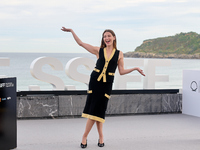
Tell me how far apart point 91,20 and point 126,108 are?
4182 cm

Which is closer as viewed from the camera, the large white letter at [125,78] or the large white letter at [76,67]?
the large white letter at [76,67]

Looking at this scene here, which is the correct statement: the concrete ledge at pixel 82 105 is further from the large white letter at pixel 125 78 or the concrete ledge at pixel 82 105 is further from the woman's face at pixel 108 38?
the woman's face at pixel 108 38

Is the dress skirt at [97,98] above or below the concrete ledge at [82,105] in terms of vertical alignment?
above

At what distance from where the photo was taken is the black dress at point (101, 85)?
5.25 m

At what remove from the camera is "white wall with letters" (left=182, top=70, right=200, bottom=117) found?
27.8ft

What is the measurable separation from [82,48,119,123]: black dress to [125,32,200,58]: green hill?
3632 centimetres

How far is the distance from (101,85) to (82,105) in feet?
9.50

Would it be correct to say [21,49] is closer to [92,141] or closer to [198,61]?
[198,61]

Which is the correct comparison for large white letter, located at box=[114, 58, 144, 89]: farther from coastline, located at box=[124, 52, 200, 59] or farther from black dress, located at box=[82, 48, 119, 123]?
coastline, located at box=[124, 52, 200, 59]

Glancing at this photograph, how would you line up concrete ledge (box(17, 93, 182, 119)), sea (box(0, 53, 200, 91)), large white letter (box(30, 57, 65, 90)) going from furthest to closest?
sea (box(0, 53, 200, 91)), large white letter (box(30, 57, 65, 90)), concrete ledge (box(17, 93, 182, 119))

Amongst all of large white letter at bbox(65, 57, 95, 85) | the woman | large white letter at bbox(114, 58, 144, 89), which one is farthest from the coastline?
the woman

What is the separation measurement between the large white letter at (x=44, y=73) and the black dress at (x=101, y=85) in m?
3.22

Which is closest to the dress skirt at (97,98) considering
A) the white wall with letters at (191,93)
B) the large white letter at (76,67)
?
the large white letter at (76,67)

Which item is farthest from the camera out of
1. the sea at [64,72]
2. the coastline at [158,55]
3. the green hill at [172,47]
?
the green hill at [172,47]
